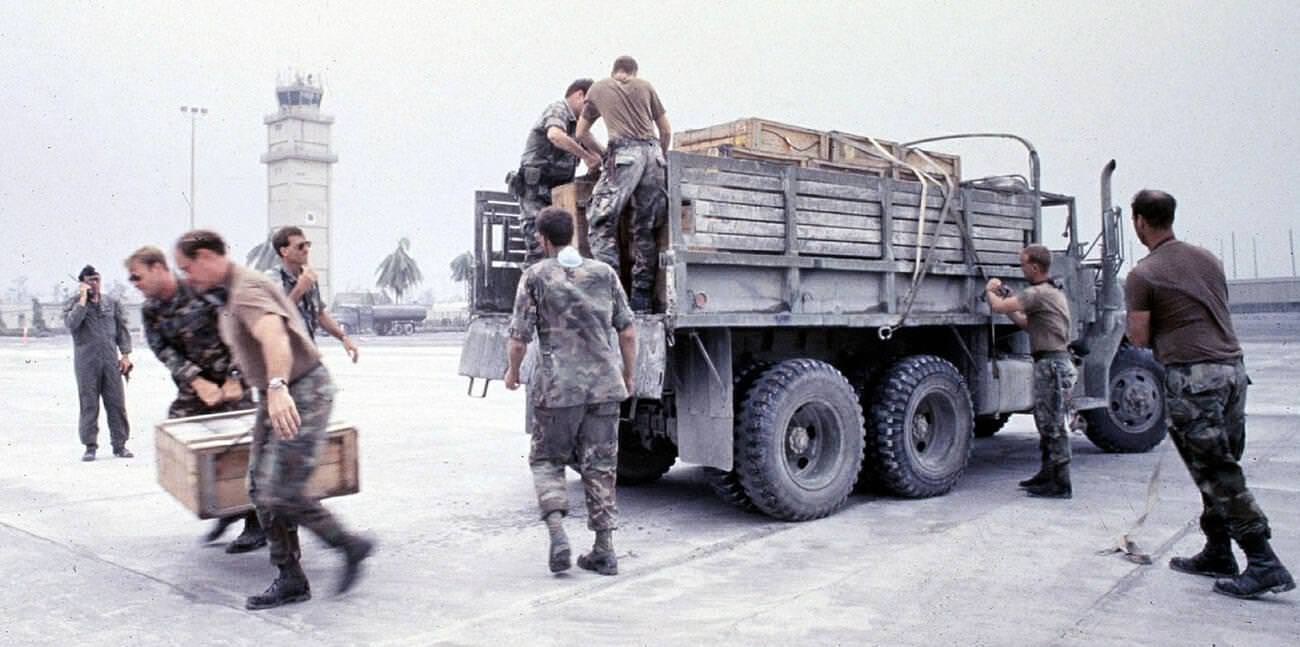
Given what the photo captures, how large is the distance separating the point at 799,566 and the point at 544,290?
1940mm

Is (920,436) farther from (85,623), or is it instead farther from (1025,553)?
(85,623)

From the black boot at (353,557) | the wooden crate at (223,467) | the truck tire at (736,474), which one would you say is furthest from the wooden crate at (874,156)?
the black boot at (353,557)

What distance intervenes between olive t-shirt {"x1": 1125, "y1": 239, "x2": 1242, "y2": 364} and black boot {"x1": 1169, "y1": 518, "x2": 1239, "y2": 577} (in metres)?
0.84

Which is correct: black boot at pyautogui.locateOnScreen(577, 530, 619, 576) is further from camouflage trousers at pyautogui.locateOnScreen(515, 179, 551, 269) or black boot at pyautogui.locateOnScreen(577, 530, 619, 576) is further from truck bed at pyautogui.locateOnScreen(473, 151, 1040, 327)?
camouflage trousers at pyautogui.locateOnScreen(515, 179, 551, 269)

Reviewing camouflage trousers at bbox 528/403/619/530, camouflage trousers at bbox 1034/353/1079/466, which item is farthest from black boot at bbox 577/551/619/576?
camouflage trousers at bbox 1034/353/1079/466

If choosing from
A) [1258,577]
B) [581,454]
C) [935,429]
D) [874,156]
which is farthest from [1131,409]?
[581,454]

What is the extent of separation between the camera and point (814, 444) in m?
6.66

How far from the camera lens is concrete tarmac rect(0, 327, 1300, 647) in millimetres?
4172

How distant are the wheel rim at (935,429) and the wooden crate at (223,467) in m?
4.06

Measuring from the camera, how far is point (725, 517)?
6.57m

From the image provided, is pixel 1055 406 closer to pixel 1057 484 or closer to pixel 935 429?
Answer: pixel 1057 484

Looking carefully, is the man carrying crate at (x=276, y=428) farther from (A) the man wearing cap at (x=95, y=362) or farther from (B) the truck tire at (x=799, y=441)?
(A) the man wearing cap at (x=95, y=362)

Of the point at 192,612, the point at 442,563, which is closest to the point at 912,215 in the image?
the point at 442,563

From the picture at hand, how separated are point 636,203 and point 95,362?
6.08m
